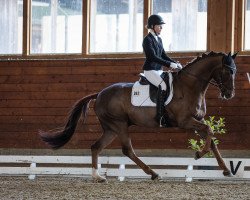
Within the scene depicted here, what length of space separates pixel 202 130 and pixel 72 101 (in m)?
4.27

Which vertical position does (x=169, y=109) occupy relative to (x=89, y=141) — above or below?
above

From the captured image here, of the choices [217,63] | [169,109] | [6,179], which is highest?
[217,63]

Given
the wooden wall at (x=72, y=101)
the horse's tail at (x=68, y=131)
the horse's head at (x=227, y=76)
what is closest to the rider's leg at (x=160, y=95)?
the horse's head at (x=227, y=76)

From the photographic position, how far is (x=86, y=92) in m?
11.1

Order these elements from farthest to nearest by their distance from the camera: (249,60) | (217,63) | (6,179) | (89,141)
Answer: (89,141), (249,60), (6,179), (217,63)

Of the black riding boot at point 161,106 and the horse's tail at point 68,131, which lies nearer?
the black riding boot at point 161,106

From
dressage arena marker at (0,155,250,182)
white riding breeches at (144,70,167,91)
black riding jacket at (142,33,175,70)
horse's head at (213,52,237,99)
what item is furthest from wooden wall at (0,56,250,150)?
horse's head at (213,52,237,99)

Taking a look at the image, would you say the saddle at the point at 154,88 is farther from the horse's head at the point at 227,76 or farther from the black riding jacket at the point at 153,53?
the horse's head at the point at 227,76

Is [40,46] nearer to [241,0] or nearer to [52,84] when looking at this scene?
[52,84]

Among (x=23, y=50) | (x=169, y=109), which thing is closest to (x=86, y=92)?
(x=23, y=50)

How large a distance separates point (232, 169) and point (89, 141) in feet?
12.2

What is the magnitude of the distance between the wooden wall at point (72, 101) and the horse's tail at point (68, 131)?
8.39 feet

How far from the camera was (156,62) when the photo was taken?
308 inches

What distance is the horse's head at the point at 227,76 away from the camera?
7395 millimetres
